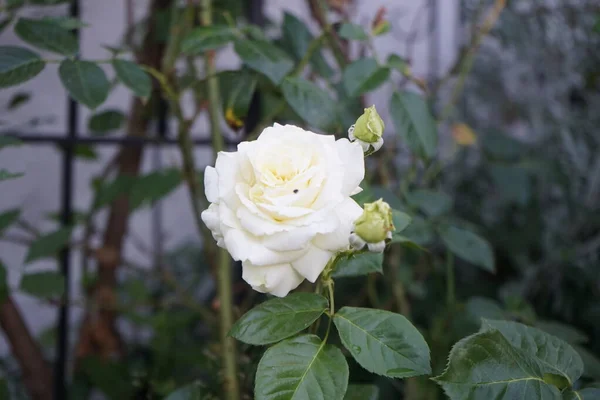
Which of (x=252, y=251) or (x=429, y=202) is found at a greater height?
(x=252, y=251)

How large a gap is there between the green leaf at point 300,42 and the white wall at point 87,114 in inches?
25.9

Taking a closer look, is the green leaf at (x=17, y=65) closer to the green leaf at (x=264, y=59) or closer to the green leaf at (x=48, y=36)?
the green leaf at (x=48, y=36)

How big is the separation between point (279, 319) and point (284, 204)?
0.34 feet

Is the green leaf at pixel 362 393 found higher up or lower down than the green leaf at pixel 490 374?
lower down

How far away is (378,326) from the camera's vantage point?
0.47 m

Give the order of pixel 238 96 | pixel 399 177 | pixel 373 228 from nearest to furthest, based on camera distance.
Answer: pixel 373 228 < pixel 238 96 < pixel 399 177

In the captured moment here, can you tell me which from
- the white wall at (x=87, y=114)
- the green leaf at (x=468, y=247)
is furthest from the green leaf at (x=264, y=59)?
the white wall at (x=87, y=114)

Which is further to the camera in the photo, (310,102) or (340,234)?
(310,102)

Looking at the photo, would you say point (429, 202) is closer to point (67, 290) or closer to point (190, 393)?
point (190, 393)

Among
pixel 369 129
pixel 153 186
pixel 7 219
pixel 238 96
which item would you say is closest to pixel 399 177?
pixel 153 186

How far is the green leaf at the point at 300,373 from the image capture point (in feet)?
1.41

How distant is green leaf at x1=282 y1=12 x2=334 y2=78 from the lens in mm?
979

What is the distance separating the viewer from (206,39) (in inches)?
30.0

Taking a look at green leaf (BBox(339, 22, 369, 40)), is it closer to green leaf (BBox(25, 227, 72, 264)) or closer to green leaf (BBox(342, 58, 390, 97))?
green leaf (BBox(342, 58, 390, 97))
